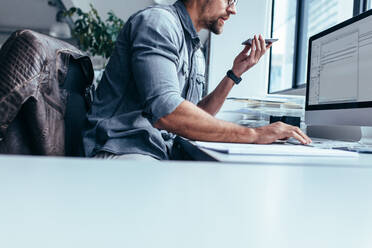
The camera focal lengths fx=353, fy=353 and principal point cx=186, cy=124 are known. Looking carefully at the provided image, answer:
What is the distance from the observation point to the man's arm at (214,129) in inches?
33.1

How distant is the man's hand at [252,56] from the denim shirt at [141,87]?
0.32 meters

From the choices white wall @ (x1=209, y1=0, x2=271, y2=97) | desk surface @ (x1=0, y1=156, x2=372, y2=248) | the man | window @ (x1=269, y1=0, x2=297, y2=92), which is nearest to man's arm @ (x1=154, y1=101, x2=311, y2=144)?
the man

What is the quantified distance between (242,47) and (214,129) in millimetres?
1869

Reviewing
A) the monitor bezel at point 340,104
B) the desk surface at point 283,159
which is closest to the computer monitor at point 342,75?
the monitor bezel at point 340,104

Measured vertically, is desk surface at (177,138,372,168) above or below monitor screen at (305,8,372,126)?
below

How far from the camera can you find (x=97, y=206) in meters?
0.26

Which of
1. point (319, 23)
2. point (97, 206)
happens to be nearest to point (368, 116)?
point (97, 206)

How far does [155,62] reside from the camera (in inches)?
35.6

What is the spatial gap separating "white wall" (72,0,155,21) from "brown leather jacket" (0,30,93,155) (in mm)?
4269

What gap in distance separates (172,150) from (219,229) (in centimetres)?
85

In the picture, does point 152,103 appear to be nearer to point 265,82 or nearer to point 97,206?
point 97,206

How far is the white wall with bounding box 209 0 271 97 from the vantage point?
100 inches

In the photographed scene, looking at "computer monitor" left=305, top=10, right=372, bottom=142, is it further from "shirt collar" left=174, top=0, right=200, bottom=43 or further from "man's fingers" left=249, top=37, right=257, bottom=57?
"shirt collar" left=174, top=0, right=200, bottom=43

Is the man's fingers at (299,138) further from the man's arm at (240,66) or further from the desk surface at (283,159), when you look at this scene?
the man's arm at (240,66)
